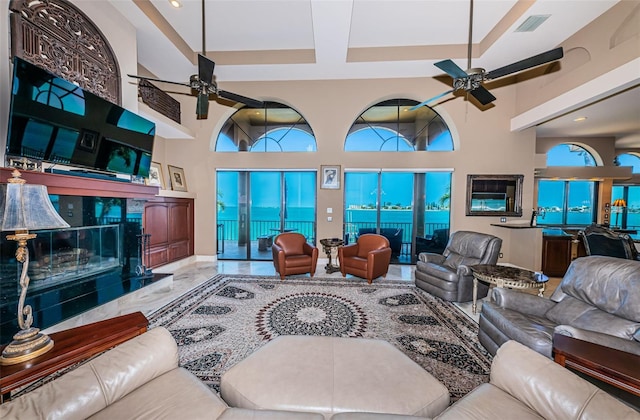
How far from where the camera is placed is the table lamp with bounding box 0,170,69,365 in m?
1.34

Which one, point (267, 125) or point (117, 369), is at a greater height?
point (267, 125)

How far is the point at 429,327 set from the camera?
2.89 meters

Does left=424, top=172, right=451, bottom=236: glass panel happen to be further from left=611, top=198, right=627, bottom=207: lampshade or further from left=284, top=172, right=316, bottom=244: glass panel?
left=611, top=198, right=627, bottom=207: lampshade

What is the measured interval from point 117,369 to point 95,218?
3199 millimetres

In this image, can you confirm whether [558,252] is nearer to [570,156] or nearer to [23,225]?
[570,156]

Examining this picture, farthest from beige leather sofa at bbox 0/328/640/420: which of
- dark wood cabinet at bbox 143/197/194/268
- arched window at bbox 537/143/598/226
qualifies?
arched window at bbox 537/143/598/226

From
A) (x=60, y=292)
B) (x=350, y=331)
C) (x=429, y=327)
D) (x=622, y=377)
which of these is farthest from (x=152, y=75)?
(x=622, y=377)

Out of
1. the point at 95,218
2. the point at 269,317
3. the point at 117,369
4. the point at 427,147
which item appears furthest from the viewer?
the point at 427,147

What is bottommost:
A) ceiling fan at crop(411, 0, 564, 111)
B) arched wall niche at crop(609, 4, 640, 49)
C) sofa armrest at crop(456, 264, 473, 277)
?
sofa armrest at crop(456, 264, 473, 277)

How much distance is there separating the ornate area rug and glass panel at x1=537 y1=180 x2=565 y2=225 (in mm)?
5593

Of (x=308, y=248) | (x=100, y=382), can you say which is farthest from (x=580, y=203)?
(x=100, y=382)

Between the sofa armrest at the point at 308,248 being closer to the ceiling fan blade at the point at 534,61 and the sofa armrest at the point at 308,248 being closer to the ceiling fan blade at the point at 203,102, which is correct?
the ceiling fan blade at the point at 203,102

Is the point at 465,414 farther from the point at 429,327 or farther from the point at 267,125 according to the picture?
the point at 267,125

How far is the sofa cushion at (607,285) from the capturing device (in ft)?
6.11
